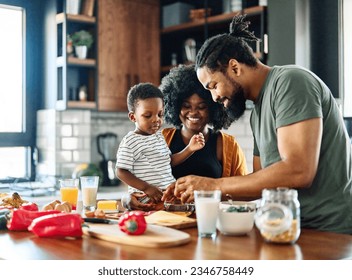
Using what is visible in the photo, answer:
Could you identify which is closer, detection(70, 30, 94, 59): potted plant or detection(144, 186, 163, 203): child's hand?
detection(144, 186, 163, 203): child's hand

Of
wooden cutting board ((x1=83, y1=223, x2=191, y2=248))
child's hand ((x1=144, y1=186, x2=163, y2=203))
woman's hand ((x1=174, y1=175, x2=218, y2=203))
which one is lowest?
wooden cutting board ((x1=83, y1=223, x2=191, y2=248))

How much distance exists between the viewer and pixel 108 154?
4.63 metres

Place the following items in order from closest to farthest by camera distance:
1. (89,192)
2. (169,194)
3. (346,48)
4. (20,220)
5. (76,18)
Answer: (20,220) < (169,194) < (89,192) < (346,48) < (76,18)

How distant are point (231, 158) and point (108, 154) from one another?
2295mm

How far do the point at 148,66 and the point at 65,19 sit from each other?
862 millimetres

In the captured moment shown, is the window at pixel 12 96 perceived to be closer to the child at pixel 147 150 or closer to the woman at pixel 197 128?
the woman at pixel 197 128

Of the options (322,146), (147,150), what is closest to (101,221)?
(147,150)

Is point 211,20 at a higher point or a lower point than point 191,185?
higher

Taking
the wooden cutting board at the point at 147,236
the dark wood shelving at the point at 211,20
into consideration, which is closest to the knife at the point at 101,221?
the wooden cutting board at the point at 147,236

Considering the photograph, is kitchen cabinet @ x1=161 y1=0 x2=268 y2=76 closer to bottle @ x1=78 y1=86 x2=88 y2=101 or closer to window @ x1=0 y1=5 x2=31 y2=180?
bottle @ x1=78 y1=86 x2=88 y2=101

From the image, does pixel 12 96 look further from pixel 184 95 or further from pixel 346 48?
pixel 346 48

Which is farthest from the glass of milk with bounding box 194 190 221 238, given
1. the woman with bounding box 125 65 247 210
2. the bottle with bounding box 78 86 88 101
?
the bottle with bounding box 78 86 88 101

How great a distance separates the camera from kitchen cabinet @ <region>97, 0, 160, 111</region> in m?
4.32
